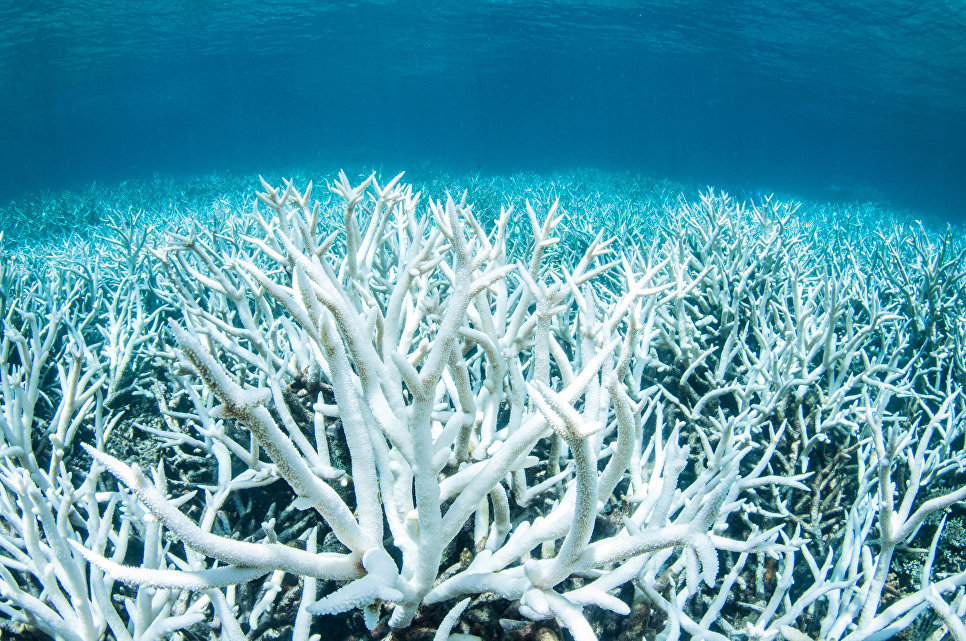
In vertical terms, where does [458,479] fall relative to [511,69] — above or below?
below

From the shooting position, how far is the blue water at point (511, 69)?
29234mm

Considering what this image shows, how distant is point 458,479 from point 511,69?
6338cm

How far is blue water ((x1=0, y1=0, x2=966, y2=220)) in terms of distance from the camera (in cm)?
2923

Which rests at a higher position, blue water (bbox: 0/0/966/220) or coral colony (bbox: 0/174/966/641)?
blue water (bbox: 0/0/966/220)

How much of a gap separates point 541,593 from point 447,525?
0.30m

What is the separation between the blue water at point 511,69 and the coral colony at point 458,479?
32141 mm

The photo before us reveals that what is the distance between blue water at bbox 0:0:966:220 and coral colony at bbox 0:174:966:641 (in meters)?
32.1

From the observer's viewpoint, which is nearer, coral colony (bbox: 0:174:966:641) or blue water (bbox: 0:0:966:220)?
coral colony (bbox: 0:174:966:641)

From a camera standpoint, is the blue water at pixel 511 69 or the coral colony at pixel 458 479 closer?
the coral colony at pixel 458 479

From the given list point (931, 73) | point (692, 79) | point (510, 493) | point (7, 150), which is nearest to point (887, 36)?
point (931, 73)

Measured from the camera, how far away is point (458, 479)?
155 centimetres

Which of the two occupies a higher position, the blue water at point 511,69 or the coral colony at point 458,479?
the blue water at point 511,69

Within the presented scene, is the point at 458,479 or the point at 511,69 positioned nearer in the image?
→ the point at 458,479

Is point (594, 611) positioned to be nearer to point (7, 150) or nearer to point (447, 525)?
point (447, 525)
